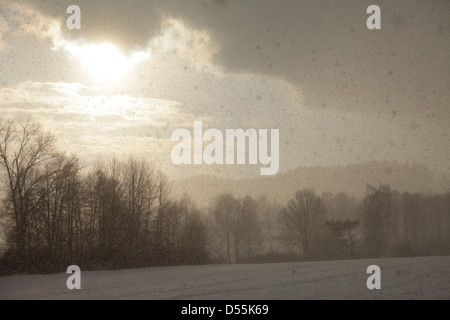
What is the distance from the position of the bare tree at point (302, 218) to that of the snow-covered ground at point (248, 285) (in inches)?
1936

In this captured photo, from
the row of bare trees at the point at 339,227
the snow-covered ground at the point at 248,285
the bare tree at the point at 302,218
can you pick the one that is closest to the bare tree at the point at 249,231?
the row of bare trees at the point at 339,227

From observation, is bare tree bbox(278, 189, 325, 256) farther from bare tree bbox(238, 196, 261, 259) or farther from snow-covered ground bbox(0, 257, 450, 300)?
snow-covered ground bbox(0, 257, 450, 300)

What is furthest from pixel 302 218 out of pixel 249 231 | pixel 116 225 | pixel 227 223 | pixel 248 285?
pixel 248 285

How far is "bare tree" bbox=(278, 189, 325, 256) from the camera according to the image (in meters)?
85.2

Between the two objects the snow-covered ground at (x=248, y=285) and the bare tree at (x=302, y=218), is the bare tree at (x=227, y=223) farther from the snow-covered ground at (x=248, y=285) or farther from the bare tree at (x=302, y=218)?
the snow-covered ground at (x=248, y=285)

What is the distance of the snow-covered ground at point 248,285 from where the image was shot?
22.8 m

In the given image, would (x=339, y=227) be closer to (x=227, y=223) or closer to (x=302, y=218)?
(x=302, y=218)

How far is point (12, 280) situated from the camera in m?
30.5

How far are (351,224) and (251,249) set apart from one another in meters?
36.6

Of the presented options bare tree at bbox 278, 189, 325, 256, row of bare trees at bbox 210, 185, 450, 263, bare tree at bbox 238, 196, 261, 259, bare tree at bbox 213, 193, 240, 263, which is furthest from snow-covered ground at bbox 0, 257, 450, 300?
bare tree at bbox 238, 196, 261, 259

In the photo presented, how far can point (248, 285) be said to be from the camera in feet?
86.6
